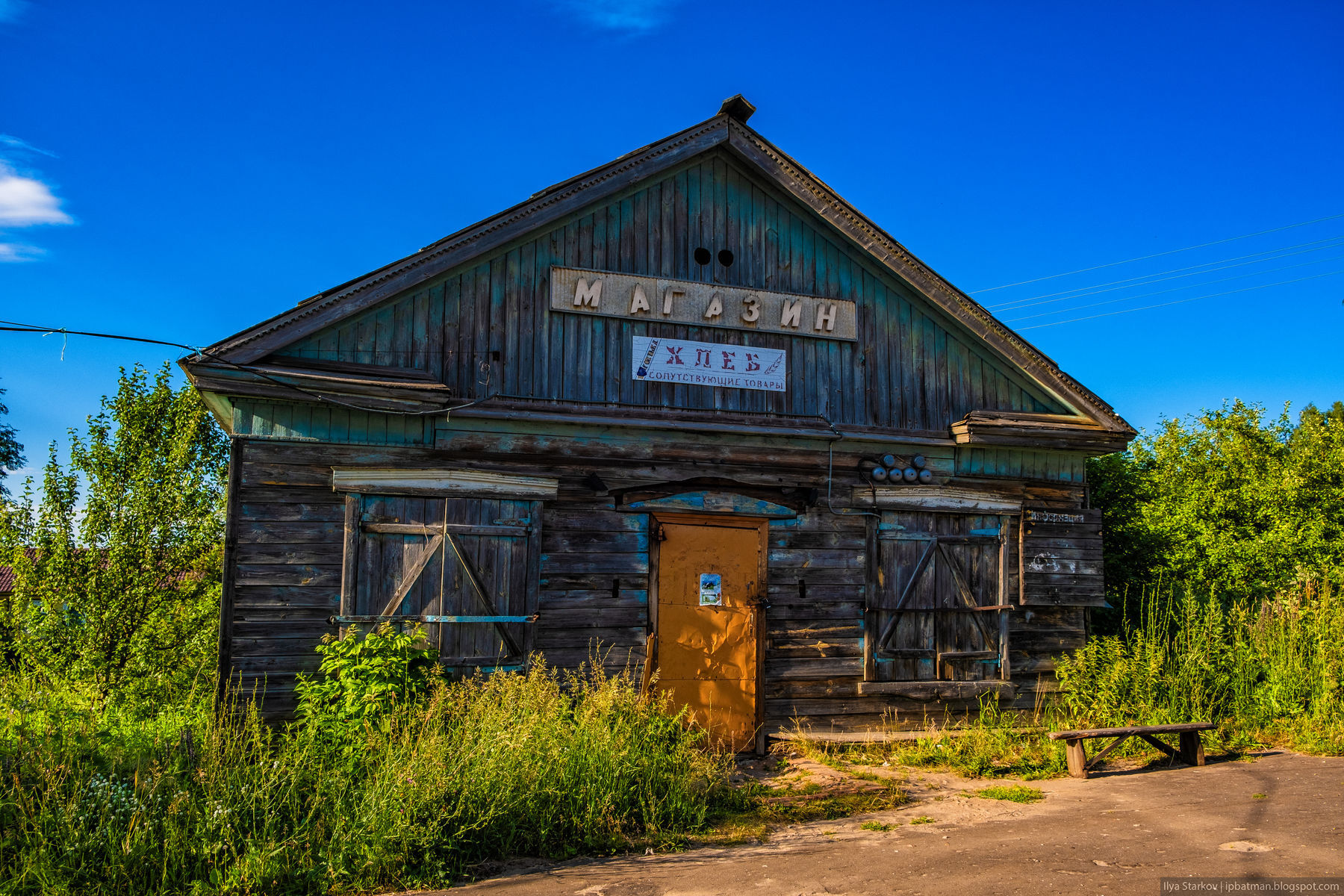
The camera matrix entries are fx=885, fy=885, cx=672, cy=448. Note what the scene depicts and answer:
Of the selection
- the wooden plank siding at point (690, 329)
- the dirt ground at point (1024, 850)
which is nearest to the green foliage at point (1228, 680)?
the dirt ground at point (1024, 850)

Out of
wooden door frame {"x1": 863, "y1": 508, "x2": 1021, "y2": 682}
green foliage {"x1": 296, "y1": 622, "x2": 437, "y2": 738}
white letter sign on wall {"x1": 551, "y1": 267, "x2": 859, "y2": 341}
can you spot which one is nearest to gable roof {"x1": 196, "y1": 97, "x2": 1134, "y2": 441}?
white letter sign on wall {"x1": 551, "y1": 267, "x2": 859, "y2": 341}

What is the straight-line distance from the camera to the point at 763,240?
9.48 meters

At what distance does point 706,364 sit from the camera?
8992mm

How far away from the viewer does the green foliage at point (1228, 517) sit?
12.7 meters

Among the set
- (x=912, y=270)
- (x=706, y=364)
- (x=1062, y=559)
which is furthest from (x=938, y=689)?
(x=912, y=270)

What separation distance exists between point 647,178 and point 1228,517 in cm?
1066

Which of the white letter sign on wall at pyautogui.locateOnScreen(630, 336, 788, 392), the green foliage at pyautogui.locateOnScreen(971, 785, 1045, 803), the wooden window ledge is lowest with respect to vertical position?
the green foliage at pyautogui.locateOnScreen(971, 785, 1045, 803)

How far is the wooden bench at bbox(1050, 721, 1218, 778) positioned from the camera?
25.4 ft

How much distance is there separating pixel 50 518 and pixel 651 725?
Answer: 31.3 feet

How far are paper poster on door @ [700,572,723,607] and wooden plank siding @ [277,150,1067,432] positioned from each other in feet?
5.53

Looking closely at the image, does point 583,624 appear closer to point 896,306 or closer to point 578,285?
point 578,285

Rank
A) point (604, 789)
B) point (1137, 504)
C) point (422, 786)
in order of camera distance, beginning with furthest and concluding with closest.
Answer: point (1137, 504) → point (604, 789) → point (422, 786)

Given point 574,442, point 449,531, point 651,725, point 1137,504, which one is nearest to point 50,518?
point 449,531

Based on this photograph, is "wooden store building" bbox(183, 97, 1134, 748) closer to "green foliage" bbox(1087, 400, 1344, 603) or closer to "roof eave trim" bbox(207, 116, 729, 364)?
"roof eave trim" bbox(207, 116, 729, 364)
